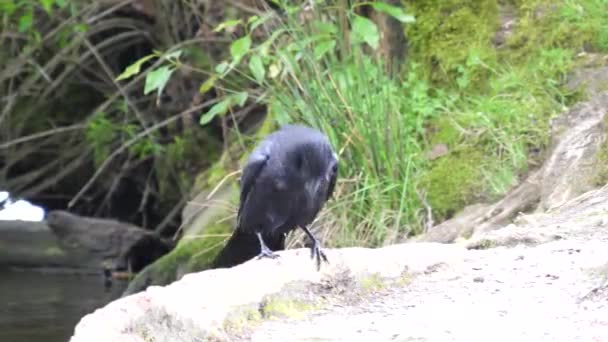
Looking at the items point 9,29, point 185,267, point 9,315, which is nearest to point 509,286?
point 185,267

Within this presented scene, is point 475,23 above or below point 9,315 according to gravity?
above

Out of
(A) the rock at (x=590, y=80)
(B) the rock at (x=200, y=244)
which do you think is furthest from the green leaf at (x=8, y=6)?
(A) the rock at (x=590, y=80)

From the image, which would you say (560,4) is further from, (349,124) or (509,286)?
(509,286)

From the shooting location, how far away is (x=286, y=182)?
4453 millimetres

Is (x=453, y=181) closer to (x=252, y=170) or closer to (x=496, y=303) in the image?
(x=252, y=170)

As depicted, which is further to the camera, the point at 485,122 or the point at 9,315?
the point at 9,315

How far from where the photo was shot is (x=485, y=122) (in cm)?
604

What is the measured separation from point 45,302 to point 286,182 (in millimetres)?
4286

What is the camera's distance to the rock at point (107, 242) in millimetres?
9609

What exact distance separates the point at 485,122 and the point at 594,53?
0.79m

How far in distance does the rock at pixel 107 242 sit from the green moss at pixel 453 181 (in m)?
4.07

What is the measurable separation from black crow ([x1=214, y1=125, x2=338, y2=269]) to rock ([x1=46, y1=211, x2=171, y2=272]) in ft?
16.2

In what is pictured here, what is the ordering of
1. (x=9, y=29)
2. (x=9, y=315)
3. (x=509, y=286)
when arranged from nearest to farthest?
(x=509, y=286) < (x=9, y=315) < (x=9, y=29)

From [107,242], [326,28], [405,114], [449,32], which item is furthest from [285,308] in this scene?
[107,242]
